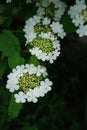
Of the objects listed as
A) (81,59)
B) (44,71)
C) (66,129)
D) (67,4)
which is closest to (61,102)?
(66,129)

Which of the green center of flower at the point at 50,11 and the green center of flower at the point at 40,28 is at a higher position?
the green center of flower at the point at 50,11

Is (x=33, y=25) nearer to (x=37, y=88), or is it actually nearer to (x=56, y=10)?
(x=56, y=10)

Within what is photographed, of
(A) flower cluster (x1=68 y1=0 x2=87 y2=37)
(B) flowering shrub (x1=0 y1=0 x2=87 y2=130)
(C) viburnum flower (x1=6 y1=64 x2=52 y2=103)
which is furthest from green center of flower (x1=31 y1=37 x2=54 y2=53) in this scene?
(A) flower cluster (x1=68 y1=0 x2=87 y2=37)

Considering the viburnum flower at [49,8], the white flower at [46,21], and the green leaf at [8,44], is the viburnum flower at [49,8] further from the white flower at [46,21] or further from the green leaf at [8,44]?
the green leaf at [8,44]

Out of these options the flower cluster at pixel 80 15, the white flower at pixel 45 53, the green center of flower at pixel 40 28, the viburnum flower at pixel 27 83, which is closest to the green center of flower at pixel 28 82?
the viburnum flower at pixel 27 83

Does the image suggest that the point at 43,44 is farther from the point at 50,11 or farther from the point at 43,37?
the point at 50,11
